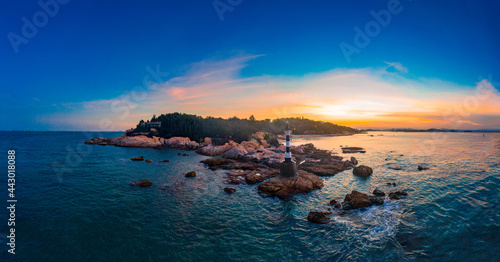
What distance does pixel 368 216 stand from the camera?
12203 mm

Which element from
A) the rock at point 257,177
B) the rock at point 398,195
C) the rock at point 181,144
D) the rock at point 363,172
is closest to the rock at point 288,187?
the rock at point 257,177

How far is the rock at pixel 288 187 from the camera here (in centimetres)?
1632

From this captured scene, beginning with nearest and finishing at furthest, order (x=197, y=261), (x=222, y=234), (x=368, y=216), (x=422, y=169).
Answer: (x=197, y=261), (x=222, y=234), (x=368, y=216), (x=422, y=169)

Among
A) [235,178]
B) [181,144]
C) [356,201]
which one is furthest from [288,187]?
[181,144]

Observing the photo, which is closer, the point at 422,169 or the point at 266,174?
the point at 266,174

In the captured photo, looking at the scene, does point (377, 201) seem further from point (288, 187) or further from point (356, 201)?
point (288, 187)

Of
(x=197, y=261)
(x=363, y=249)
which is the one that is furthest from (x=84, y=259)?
(x=363, y=249)

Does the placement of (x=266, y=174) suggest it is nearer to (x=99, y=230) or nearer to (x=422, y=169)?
(x=99, y=230)

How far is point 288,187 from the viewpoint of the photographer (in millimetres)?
17234

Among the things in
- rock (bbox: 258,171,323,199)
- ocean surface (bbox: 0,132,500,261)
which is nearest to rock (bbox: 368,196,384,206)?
ocean surface (bbox: 0,132,500,261)

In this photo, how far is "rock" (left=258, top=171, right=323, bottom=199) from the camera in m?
16.3

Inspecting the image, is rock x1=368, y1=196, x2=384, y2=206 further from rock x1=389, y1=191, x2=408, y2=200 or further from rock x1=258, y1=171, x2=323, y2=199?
rock x1=258, y1=171, x2=323, y2=199

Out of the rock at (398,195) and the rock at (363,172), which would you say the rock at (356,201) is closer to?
the rock at (398,195)

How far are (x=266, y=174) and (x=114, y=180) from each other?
16571 mm
